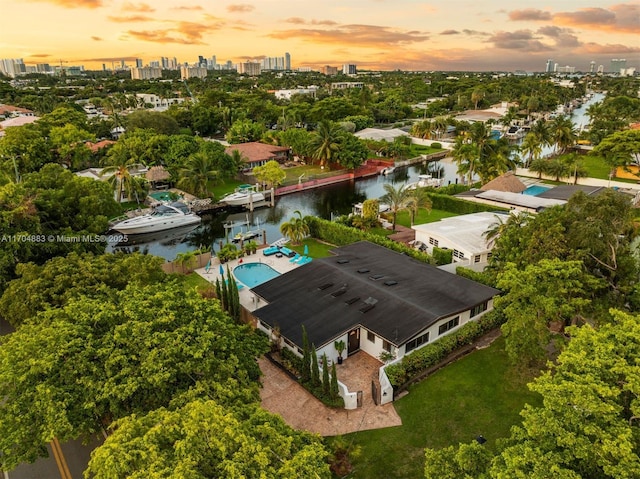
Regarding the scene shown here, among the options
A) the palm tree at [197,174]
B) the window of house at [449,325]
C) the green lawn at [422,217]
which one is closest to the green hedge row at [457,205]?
the green lawn at [422,217]

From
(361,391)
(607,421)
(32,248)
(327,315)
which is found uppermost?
(607,421)

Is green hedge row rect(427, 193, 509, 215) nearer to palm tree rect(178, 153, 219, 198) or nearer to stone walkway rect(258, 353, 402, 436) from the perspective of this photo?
palm tree rect(178, 153, 219, 198)

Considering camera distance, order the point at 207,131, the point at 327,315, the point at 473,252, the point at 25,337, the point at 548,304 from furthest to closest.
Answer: the point at 207,131, the point at 473,252, the point at 327,315, the point at 548,304, the point at 25,337

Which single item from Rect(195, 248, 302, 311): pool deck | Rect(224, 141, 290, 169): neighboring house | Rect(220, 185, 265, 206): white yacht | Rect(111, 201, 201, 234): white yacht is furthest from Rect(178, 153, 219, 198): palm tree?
Rect(195, 248, 302, 311): pool deck

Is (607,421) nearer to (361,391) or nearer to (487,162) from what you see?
(361,391)

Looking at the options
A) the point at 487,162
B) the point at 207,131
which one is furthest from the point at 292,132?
the point at 487,162

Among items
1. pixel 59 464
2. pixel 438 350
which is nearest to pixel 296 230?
pixel 438 350
